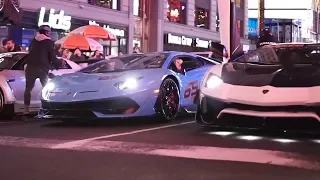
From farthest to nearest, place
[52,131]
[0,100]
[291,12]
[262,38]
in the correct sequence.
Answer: [291,12] < [262,38] < [0,100] < [52,131]

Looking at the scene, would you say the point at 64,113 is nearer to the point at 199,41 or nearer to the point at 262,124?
the point at 262,124

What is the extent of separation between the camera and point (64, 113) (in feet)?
24.0

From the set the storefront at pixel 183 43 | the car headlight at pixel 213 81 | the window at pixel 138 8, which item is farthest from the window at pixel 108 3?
the car headlight at pixel 213 81

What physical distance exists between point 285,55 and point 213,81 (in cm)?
125

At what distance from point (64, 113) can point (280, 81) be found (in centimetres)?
325

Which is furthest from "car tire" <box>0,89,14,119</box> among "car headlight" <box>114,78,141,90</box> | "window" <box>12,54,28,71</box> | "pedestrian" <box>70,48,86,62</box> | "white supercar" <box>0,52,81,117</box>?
"pedestrian" <box>70,48,86,62</box>

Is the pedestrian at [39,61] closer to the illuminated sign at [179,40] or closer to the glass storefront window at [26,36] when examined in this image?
the glass storefront window at [26,36]

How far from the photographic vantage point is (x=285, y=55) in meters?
6.84

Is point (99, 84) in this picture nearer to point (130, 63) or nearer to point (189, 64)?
point (130, 63)

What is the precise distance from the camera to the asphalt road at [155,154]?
13.9 ft

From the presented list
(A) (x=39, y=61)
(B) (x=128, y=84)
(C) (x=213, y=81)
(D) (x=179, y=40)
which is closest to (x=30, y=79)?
(A) (x=39, y=61)

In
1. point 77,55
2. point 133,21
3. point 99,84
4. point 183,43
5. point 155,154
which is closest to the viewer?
point 155,154

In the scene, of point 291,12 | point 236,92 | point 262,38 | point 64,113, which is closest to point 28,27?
point 262,38

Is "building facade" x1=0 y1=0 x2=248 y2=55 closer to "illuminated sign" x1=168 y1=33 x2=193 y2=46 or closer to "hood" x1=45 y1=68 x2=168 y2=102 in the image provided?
"illuminated sign" x1=168 y1=33 x2=193 y2=46
